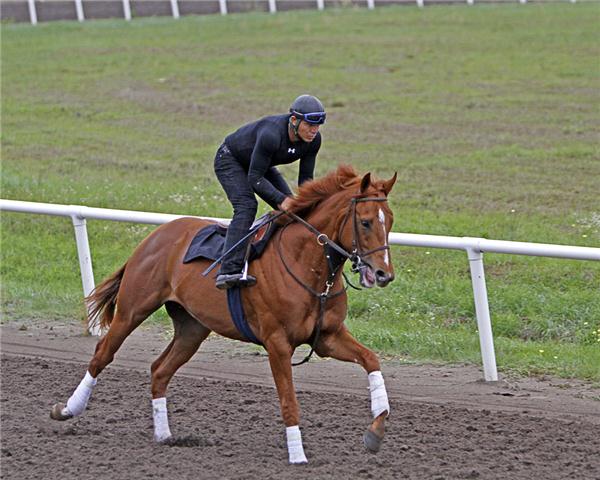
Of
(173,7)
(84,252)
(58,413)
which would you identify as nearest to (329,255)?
(58,413)

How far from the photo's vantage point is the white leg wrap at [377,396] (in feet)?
21.3

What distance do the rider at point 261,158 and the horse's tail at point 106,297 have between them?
3.84 ft

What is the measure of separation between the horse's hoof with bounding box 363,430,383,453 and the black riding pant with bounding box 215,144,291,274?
1.25 m

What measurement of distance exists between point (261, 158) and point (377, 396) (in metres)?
1.57

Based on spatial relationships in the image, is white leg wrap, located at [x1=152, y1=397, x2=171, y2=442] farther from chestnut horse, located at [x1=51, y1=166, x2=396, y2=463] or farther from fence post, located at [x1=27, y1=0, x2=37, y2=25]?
fence post, located at [x1=27, y1=0, x2=37, y2=25]

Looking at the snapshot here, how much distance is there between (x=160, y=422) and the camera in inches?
282

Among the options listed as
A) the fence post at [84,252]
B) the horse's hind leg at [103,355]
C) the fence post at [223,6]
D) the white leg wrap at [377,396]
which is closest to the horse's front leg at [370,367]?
the white leg wrap at [377,396]

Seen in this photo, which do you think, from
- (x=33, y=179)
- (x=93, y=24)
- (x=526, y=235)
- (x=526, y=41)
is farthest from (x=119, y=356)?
(x=93, y=24)

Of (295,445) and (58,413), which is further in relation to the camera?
(58,413)

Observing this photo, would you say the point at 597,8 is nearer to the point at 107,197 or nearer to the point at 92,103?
the point at 92,103

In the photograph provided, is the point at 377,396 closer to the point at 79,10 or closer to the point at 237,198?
the point at 237,198

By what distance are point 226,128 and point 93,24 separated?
40.9 feet

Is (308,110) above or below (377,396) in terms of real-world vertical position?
above

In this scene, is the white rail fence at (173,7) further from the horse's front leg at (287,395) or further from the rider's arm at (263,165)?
the horse's front leg at (287,395)
